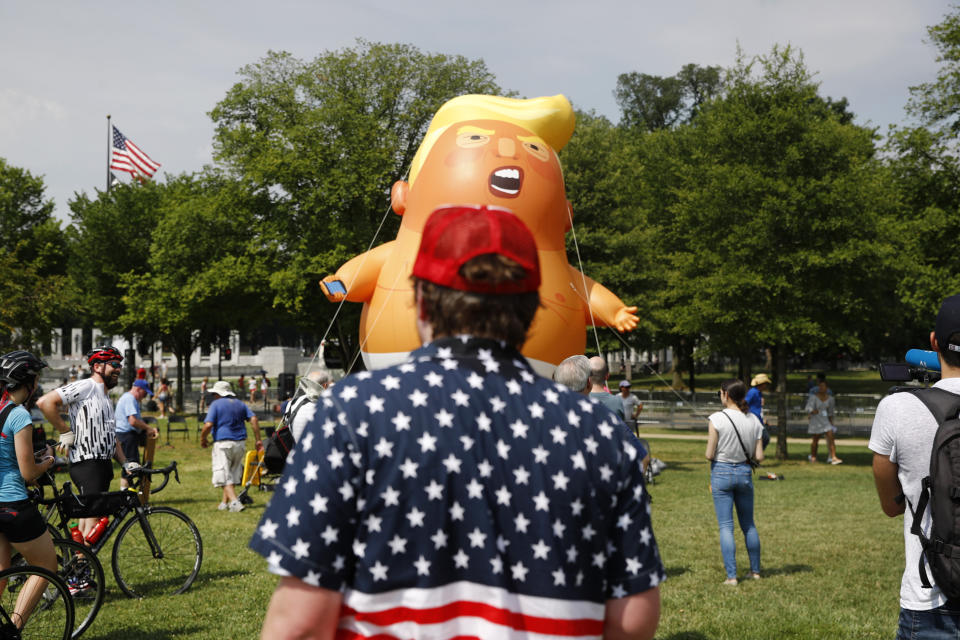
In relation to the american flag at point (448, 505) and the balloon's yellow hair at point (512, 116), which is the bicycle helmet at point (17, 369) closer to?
the balloon's yellow hair at point (512, 116)

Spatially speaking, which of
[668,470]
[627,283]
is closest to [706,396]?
[627,283]

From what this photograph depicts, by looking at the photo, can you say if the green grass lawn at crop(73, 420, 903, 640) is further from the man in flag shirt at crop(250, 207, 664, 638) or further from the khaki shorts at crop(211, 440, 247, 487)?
the man in flag shirt at crop(250, 207, 664, 638)

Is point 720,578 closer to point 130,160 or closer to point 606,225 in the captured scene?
point 606,225

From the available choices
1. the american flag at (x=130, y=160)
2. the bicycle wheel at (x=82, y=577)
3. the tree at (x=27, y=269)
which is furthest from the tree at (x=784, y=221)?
the american flag at (x=130, y=160)

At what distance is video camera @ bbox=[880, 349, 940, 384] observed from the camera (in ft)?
13.8

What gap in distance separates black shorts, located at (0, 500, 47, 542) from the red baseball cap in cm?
476

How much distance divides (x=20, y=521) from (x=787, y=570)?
7.55 metres

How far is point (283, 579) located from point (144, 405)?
37.6 metres

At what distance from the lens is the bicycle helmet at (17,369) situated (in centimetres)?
561

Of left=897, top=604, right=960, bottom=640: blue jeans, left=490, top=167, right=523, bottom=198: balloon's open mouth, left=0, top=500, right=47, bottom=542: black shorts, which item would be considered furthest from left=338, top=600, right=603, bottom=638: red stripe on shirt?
left=490, top=167, right=523, bottom=198: balloon's open mouth

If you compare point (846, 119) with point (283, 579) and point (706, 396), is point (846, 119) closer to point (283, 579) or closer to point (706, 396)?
point (706, 396)

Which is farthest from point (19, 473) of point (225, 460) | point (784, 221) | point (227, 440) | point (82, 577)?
point (784, 221)

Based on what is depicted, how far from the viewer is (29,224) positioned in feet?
152

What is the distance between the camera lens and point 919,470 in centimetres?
357
